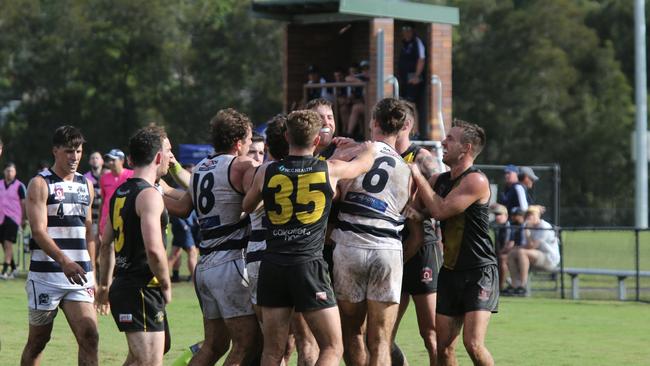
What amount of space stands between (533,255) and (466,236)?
10.6 meters

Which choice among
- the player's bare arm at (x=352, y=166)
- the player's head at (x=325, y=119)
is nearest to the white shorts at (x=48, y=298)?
the player's head at (x=325, y=119)

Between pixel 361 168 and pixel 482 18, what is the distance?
54.9m

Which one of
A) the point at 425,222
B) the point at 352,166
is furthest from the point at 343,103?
the point at 352,166

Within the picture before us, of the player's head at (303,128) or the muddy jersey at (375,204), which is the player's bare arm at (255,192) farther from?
the muddy jersey at (375,204)

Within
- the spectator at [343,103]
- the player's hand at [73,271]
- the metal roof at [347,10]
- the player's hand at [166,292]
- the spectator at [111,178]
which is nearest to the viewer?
the player's hand at [166,292]

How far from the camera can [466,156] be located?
32.2ft

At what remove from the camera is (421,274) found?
10.4 metres

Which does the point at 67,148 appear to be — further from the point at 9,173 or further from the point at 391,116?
the point at 9,173

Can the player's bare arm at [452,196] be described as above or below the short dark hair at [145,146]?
below

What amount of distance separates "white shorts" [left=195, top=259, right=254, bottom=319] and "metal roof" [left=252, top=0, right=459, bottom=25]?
12.0 m

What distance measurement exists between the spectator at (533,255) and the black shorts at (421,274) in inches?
380

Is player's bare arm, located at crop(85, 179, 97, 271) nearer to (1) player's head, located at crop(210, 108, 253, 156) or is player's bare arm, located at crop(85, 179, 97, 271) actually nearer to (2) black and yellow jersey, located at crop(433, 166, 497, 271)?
(1) player's head, located at crop(210, 108, 253, 156)

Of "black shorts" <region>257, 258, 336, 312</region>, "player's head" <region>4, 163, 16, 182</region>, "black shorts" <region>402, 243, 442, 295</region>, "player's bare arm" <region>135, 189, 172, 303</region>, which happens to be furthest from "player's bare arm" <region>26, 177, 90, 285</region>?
"player's head" <region>4, 163, 16, 182</region>

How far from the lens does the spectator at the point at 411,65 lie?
2173cm
